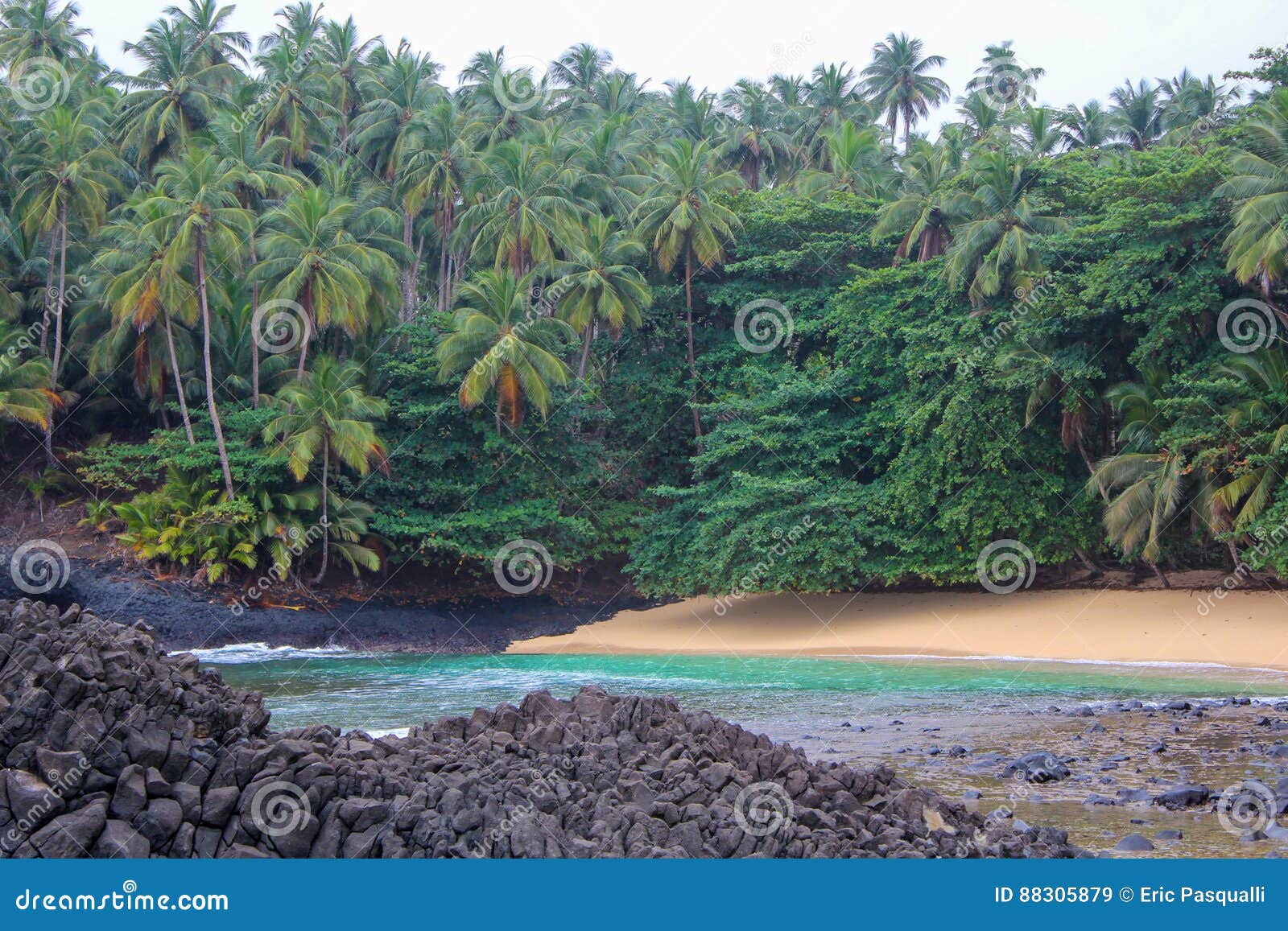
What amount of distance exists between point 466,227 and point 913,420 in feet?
58.7

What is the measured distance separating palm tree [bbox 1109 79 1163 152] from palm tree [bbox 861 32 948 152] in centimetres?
1050

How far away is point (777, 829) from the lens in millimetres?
8523

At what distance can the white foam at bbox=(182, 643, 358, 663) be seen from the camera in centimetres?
2819

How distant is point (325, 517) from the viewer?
3262 centimetres

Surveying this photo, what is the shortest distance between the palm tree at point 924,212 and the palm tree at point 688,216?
5.17 meters

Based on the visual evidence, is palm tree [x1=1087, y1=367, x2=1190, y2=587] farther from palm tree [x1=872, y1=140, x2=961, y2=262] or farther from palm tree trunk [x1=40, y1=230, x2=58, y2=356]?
palm tree trunk [x1=40, y1=230, x2=58, y2=356]

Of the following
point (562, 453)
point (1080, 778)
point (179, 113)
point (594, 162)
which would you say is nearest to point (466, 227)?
point (594, 162)

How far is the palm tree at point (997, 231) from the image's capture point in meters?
30.6

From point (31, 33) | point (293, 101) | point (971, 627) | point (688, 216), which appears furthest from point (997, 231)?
point (31, 33)

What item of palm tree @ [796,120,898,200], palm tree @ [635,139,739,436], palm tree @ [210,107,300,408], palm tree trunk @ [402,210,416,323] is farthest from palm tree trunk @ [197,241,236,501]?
palm tree @ [796,120,898,200]

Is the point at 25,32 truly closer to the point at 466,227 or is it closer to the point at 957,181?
the point at 466,227

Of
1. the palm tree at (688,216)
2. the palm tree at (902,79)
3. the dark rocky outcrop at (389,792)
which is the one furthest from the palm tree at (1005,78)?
the dark rocky outcrop at (389,792)

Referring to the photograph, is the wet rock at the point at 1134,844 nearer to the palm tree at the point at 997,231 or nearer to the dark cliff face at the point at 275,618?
the palm tree at the point at 997,231

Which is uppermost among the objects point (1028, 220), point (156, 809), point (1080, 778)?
point (1028, 220)
